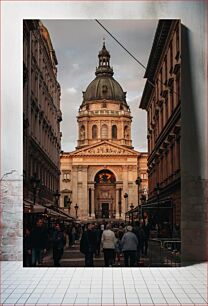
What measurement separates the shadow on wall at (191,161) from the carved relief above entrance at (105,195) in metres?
1.69

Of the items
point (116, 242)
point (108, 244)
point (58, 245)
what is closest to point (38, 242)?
point (58, 245)

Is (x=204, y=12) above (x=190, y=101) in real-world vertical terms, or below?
above

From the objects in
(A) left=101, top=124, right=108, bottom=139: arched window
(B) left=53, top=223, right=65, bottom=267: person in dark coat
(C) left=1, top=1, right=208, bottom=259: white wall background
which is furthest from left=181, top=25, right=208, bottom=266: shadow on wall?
(B) left=53, top=223, right=65, bottom=267: person in dark coat

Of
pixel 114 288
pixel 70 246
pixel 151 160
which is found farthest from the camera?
pixel 151 160

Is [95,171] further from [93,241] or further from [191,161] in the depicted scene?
[191,161]

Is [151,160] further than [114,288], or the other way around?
[151,160]

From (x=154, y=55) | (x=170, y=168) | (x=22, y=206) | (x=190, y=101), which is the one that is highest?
(x=154, y=55)

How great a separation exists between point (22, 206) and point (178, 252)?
10.9ft

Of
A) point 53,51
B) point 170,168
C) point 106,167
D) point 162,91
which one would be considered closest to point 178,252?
point 170,168

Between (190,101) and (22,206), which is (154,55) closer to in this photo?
(190,101)

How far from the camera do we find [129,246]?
37.6ft

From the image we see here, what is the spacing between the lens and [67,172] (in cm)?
1295

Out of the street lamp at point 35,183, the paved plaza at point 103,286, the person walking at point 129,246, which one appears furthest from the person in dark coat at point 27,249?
the person walking at point 129,246

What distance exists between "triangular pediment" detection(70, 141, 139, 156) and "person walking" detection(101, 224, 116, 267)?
5.56 feet
